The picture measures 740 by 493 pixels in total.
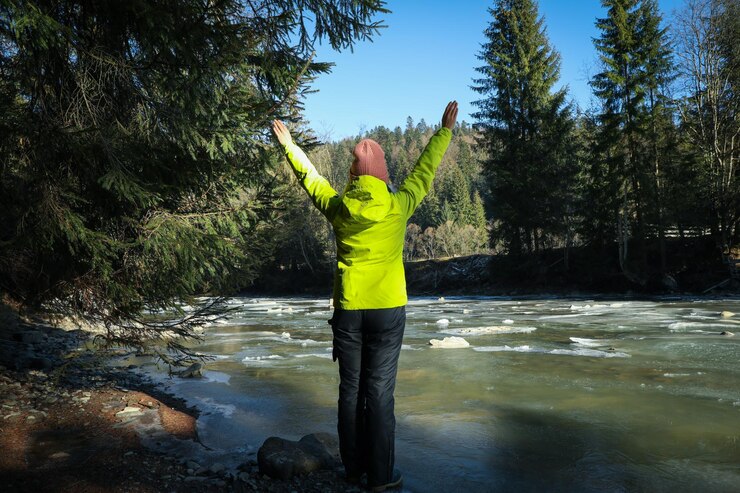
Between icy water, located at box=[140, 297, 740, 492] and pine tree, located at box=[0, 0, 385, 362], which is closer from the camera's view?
icy water, located at box=[140, 297, 740, 492]

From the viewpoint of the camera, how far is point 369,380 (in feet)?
10.5

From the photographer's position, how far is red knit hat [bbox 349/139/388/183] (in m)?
3.27

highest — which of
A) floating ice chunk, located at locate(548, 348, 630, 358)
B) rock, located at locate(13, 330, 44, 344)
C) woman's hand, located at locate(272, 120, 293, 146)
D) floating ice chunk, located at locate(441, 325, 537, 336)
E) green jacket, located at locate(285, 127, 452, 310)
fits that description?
woman's hand, located at locate(272, 120, 293, 146)

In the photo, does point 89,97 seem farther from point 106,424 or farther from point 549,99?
point 549,99

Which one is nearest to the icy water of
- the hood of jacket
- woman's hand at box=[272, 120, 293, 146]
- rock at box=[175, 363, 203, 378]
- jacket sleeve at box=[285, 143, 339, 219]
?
rock at box=[175, 363, 203, 378]

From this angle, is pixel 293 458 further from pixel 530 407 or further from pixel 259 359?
pixel 259 359

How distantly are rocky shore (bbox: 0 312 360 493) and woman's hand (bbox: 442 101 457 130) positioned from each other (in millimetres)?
2471

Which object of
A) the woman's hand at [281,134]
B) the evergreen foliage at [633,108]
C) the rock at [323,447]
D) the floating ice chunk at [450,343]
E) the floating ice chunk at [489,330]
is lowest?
the floating ice chunk at [489,330]

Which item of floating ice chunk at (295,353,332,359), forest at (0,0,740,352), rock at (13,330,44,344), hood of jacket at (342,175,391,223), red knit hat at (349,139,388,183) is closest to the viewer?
hood of jacket at (342,175,391,223)

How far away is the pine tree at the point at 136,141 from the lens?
4.24 m

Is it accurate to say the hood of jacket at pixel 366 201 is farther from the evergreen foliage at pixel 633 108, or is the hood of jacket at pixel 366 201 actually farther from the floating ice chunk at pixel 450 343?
the evergreen foliage at pixel 633 108

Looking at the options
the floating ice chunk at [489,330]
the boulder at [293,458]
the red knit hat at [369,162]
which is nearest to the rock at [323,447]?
the boulder at [293,458]

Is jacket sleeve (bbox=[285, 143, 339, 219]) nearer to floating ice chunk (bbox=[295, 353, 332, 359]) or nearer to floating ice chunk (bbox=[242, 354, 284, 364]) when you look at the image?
floating ice chunk (bbox=[242, 354, 284, 364])

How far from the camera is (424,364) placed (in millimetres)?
8031
